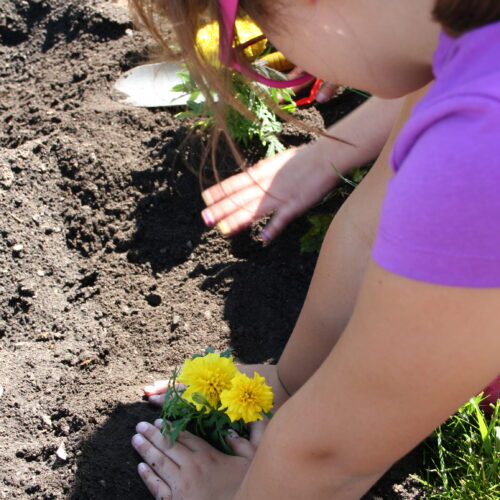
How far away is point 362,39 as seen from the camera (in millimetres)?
1096

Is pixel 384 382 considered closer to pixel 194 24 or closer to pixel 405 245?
pixel 405 245

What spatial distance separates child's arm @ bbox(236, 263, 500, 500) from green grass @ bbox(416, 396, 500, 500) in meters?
0.57

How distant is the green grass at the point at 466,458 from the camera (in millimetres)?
1801

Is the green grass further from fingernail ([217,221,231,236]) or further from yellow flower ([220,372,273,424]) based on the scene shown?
fingernail ([217,221,231,236])

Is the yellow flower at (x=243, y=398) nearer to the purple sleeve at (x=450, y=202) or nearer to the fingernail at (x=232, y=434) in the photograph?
the fingernail at (x=232, y=434)

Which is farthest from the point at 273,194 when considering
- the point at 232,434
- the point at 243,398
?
the point at 243,398

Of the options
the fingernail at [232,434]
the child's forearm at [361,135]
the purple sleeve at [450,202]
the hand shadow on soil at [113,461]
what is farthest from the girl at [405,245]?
the child's forearm at [361,135]

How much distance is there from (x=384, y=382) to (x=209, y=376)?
631mm

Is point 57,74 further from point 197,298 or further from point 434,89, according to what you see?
point 434,89

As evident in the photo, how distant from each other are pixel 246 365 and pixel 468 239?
49.3 inches

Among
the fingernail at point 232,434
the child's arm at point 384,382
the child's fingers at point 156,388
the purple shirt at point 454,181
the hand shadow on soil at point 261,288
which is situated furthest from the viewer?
the hand shadow on soil at point 261,288

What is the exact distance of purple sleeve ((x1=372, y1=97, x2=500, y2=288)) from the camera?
0.84 metres

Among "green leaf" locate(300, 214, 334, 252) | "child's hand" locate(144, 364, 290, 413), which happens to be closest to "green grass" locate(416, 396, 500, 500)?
"child's hand" locate(144, 364, 290, 413)

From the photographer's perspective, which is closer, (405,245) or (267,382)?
(405,245)
